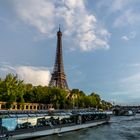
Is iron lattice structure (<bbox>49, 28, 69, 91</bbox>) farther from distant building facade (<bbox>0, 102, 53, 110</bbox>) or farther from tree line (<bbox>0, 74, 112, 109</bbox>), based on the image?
distant building facade (<bbox>0, 102, 53, 110</bbox>)

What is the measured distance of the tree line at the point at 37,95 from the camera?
302 feet

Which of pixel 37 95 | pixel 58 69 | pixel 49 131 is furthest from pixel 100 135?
pixel 58 69

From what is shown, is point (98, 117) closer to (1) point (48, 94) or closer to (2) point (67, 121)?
(2) point (67, 121)

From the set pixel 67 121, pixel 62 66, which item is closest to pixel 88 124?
pixel 67 121

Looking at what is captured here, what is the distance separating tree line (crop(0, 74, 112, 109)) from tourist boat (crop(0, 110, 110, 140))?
27065 millimetres

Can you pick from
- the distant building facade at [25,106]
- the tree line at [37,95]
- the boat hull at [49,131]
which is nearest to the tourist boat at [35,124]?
the boat hull at [49,131]

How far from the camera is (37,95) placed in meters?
124

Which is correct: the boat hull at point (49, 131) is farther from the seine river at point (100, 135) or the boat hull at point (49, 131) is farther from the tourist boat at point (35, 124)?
the seine river at point (100, 135)

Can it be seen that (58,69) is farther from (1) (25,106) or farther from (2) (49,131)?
(2) (49,131)

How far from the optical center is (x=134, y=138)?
53719 mm

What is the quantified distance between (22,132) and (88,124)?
29.8m

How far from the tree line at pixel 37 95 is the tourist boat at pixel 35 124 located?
27.1m

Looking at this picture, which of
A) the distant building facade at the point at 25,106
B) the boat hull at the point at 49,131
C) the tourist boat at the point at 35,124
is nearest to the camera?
the tourist boat at the point at 35,124

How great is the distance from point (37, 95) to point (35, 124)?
237ft
